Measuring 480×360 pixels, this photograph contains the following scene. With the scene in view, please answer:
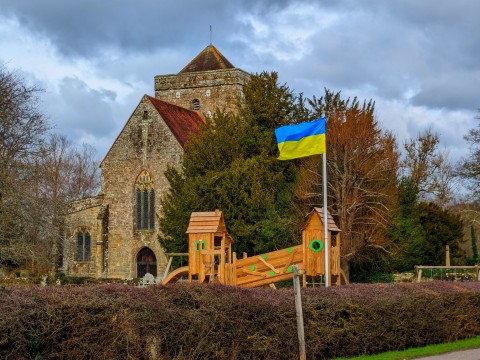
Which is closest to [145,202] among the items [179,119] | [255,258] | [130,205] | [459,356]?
[130,205]

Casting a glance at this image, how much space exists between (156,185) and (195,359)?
34.8 metres

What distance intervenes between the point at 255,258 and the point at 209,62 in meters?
32.2

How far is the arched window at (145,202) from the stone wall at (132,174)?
29cm

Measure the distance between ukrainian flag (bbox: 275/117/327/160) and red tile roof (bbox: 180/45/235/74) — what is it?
32.5m

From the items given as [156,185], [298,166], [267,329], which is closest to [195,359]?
[267,329]

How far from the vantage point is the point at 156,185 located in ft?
158

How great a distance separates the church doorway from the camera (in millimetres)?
48281

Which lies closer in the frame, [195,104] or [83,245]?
[83,245]

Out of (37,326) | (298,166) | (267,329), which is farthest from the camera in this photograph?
(298,166)

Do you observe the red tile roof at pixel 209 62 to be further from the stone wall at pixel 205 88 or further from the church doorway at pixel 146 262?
the church doorway at pixel 146 262

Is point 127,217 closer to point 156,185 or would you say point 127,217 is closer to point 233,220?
point 156,185

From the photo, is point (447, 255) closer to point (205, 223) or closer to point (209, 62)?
point (205, 223)

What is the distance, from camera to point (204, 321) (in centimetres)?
1392

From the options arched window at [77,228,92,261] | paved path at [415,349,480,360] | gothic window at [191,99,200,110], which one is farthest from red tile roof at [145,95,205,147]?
paved path at [415,349,480,360]
